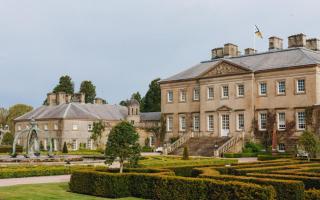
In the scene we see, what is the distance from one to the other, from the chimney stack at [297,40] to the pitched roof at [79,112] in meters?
25.2

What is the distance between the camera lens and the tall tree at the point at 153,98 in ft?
247

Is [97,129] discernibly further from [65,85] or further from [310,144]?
[65,85]

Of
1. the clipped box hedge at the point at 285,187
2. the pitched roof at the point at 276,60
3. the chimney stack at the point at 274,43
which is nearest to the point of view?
the clipped box hedge at the point at 285,187

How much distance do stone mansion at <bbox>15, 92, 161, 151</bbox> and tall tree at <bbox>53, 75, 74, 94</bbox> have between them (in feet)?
71.5

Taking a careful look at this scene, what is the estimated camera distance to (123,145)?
17641 mm

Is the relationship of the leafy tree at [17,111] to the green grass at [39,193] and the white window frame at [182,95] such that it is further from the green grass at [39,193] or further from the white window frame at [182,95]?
the green grass at [39,193]

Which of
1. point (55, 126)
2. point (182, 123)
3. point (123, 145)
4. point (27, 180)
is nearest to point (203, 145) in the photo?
point (182, 123)

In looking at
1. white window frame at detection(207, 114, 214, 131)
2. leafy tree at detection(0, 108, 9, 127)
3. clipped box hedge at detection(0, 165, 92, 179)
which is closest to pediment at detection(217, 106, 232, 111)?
white window frame at detection(207, 114, 214, 131)

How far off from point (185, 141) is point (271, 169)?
2599 cm

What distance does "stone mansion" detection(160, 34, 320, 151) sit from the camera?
37969 millimetres

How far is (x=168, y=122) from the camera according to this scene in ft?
158

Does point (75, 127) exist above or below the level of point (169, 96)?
below

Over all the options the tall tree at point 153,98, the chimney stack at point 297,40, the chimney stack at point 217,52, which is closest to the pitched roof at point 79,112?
the tall tree at point 153,98

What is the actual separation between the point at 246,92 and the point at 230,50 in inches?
340
